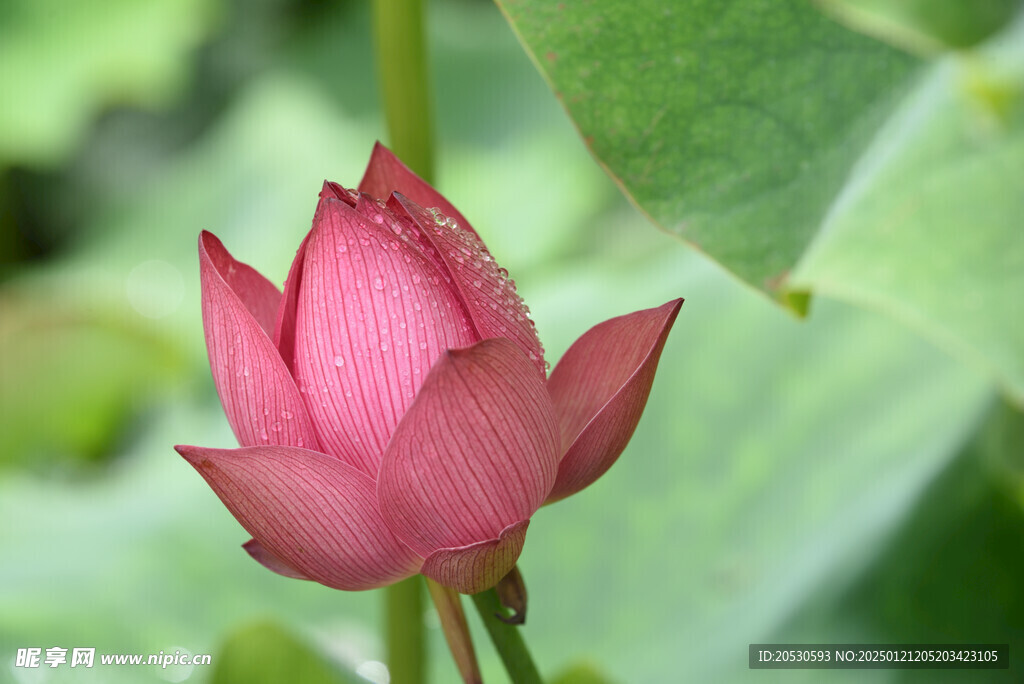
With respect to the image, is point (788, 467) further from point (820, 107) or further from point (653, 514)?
point (820, 107)

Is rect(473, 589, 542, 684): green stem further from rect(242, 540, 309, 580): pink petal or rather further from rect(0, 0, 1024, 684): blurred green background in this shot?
rect(0, 0, 1024, 684): blurred green background

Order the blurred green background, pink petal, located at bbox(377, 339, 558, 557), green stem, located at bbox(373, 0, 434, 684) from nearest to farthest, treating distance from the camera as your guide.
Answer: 1. pink petal, located at bbox(377, 339, 558, 557)
2. green stem, located at bbox(373, 0, 434, 684)
3. the blurred green background

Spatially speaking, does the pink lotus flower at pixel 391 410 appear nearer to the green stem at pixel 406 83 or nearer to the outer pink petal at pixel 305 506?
the outer pink petal at pixel 305 506

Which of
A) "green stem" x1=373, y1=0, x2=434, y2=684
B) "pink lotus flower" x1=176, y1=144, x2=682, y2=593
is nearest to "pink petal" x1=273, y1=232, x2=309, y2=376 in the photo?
"pink lotus flower" x1=176, y1=144, x2=682, y2=593

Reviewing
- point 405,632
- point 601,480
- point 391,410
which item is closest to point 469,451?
point 391,410

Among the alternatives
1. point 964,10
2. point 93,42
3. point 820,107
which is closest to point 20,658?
point 820,107

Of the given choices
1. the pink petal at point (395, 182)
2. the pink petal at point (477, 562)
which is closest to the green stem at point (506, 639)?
the pink petal at point (477, 562)
